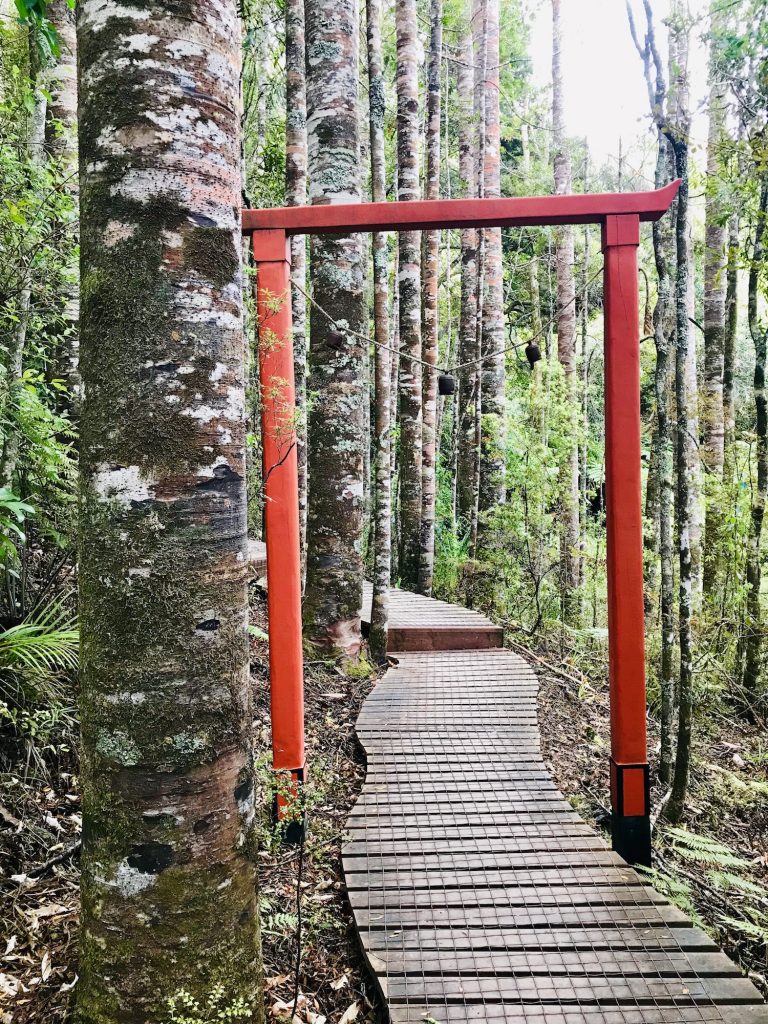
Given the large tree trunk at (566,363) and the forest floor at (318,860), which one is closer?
the forest floor at (318,860)

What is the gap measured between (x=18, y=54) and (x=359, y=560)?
581 cm

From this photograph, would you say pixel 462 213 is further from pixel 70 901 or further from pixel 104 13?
pixel 70 901

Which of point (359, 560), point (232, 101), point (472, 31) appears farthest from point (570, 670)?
point (472, 31)

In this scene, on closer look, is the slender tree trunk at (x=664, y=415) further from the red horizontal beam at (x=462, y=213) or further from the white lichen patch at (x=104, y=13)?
the white lichen patch at (x=104, y=13)

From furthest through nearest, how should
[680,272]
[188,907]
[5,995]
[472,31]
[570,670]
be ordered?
[472,31] < [570,670] < [680,272] < [5,995] < [188,907]

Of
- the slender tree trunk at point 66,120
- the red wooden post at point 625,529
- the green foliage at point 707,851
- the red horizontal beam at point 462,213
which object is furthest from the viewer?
the slender tree trunk at point 66,120

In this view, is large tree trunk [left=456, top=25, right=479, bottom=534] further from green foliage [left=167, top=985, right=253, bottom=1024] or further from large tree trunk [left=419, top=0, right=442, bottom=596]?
green foliage [left=167, top=985, right=253, bottom=1024]

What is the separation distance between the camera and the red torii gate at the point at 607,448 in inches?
155

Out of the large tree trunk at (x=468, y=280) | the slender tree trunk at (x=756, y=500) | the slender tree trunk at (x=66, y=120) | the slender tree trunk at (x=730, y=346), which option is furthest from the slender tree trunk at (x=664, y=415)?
the large tree trunk at (x=468, y=280)

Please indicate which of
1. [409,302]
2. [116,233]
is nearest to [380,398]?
[409,302]

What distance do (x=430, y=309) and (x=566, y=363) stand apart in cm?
257

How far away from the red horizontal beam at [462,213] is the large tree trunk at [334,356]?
6.58ft

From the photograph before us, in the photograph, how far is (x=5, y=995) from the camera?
2.38 m

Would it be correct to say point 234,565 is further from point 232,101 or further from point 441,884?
point 441,884
